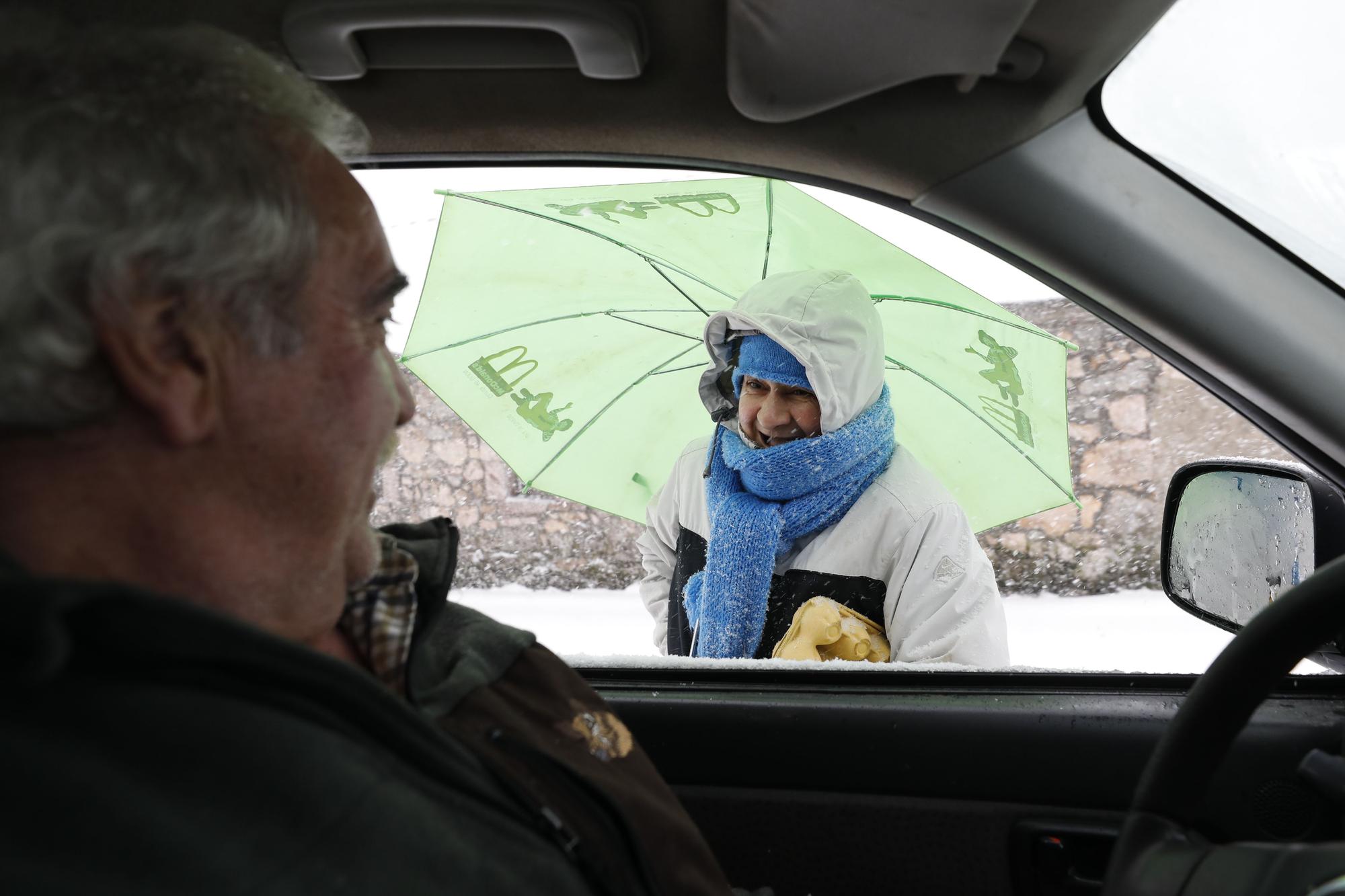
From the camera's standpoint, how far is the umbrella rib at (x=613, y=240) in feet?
8.07

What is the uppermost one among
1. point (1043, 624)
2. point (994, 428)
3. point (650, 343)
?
point (650, 343)

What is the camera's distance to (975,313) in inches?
104

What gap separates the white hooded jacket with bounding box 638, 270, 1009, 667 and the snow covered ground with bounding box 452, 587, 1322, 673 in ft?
3.84

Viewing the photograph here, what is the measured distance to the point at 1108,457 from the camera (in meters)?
5.97

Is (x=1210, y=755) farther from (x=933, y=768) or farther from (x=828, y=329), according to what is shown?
(x=828, y=329)

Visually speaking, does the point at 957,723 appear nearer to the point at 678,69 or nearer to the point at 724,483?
the point at 678,69

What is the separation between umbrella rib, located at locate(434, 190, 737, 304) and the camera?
246 cm

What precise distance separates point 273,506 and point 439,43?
0.81 meters

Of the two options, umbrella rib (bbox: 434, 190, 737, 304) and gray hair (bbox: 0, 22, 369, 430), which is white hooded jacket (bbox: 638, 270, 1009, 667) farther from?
gray hair (bbox: 0, 22, 369, 430)

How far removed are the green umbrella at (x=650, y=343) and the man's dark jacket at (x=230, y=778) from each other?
1.66m

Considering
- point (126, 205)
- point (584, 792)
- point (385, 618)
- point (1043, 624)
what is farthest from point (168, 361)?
point (1043, 624)

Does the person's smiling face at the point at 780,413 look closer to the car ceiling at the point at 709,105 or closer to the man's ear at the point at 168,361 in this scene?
the car ceiling at the point at 709,105

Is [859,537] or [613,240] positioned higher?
[613,240]

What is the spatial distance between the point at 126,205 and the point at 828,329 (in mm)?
1763
